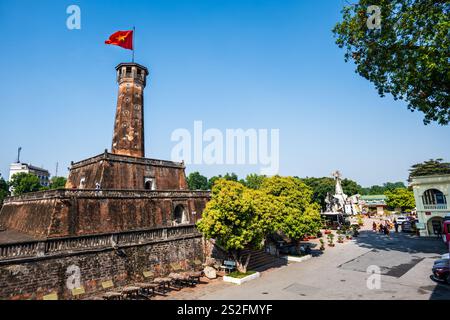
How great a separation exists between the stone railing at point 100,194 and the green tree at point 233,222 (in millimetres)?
6086

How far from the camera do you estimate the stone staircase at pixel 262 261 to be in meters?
18.9

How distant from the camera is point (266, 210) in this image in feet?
58.6

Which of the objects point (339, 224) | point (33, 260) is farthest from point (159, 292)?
point (339, 224)

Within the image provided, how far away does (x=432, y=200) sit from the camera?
29328 mm

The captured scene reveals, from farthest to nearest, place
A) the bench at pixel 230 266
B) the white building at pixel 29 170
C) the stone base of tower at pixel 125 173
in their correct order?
1. the white building at pixel 29 170
2. the stone base of tower at pixel 125 173
3. the bench at pixel 230 266

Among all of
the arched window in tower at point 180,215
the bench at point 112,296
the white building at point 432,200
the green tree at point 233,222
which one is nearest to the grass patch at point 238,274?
the green tree at point 233,222

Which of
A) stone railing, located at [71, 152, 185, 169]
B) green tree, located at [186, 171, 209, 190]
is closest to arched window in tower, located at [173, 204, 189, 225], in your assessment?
stone railing, located at [71, 152, 185, 169]

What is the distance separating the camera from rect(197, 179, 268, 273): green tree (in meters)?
15.5

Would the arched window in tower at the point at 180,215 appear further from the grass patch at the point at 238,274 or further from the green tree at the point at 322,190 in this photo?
the green tree at the point at 322,190

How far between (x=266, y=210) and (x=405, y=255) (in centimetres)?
1322

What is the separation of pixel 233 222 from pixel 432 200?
27374mm

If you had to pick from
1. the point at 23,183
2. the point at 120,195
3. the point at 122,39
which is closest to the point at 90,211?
the point at 120,195
